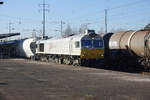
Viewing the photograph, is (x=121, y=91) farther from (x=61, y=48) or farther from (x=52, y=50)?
(x=52, y=50)

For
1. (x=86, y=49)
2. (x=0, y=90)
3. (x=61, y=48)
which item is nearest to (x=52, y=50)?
(x=61, y=48)

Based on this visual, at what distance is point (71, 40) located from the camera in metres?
28.2

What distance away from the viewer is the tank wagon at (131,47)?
22.8m

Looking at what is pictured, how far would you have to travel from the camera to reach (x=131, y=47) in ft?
79.5

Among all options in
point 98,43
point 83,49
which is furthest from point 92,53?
point 98,43

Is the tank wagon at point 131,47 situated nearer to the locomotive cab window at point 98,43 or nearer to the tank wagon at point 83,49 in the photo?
the locomotive cab window at point 98,43

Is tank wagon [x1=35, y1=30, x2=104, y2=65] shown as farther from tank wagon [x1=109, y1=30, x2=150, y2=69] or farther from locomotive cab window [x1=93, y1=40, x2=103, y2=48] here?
tank wagon [x1=109, y1=30, x2=150, y2=69]

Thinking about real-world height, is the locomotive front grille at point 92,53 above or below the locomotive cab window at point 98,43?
below

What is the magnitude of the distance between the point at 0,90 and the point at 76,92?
3.31 m

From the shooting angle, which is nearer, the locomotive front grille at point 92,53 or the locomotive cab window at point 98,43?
the locomotive front grille at point 92,53

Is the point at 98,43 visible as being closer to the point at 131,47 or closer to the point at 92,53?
the point at 92,53

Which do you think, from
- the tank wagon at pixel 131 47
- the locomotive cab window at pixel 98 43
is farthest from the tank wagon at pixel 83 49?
the tank wagon at pixel 131 47

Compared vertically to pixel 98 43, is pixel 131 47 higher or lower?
lower

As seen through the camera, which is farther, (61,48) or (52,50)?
(52,50)
